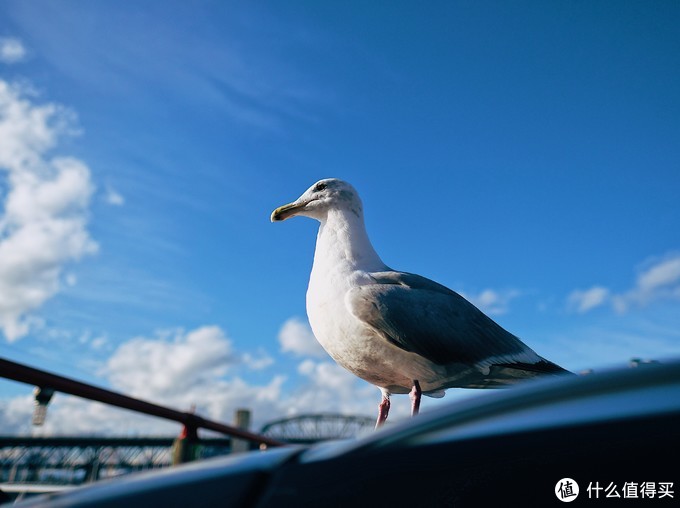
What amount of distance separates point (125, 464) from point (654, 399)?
82.0m

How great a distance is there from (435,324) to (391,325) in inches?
16.1

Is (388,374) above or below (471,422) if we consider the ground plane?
above

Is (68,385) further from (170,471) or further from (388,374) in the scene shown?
(170,471)

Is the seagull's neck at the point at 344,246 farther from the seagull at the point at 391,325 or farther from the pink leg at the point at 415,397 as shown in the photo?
the pink leg at the point at 415,397

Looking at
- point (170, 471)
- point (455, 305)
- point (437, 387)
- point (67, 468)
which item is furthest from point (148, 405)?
point (67, 468)

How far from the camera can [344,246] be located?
3.81 meters

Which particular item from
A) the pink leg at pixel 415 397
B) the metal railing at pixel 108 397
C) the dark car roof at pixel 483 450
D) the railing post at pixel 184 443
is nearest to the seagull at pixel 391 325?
the pink leg at pixel 415 397

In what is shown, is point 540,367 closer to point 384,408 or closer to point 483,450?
point 384,408

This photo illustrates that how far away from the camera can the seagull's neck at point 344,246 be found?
12.1 ft

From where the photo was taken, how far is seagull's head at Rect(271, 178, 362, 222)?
419cm

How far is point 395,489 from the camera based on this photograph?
0.79 metres

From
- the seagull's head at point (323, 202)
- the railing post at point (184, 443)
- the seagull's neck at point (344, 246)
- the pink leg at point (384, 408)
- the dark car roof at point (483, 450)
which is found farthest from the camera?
the railing post at point (184, 443)

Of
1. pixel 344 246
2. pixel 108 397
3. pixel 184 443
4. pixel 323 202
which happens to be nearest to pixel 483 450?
pixel 344 246

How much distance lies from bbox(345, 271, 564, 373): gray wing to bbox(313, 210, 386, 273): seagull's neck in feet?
0.62
